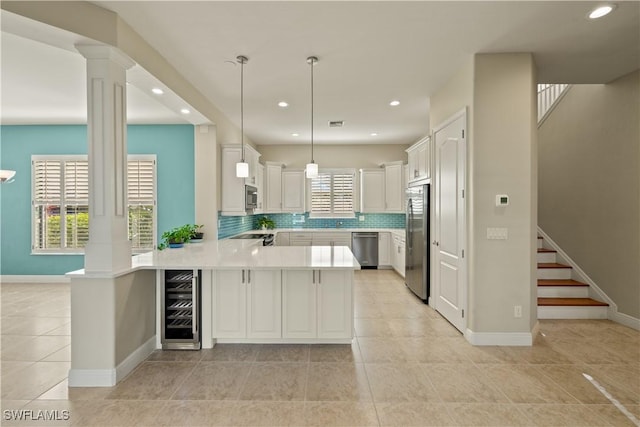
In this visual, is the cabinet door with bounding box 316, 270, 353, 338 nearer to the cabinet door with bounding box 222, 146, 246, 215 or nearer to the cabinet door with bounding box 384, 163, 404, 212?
the cabinet door with bounding box 222, 146, 246, 215

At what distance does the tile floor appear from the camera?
2182 millimetres

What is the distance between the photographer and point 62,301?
4875 millimetres

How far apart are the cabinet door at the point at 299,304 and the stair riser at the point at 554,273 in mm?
3526

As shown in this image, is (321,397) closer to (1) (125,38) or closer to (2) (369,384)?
(2) (369,384)

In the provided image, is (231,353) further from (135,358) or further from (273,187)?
(273,187)

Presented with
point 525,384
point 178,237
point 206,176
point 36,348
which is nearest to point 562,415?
point 525,384

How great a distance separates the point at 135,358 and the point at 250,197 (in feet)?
10.3

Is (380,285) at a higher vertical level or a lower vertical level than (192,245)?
lower

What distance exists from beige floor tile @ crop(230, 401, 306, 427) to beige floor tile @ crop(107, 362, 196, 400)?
0.62m

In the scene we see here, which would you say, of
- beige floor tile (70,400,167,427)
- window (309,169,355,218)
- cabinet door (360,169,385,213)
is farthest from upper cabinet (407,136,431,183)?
beige floor tile (70,400,167,427)

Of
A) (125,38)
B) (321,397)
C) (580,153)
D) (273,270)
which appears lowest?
(321,397)

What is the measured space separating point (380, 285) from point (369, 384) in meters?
3.34

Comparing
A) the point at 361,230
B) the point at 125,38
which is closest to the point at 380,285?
the point at 361,230

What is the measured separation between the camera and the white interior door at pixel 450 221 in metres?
3.59
